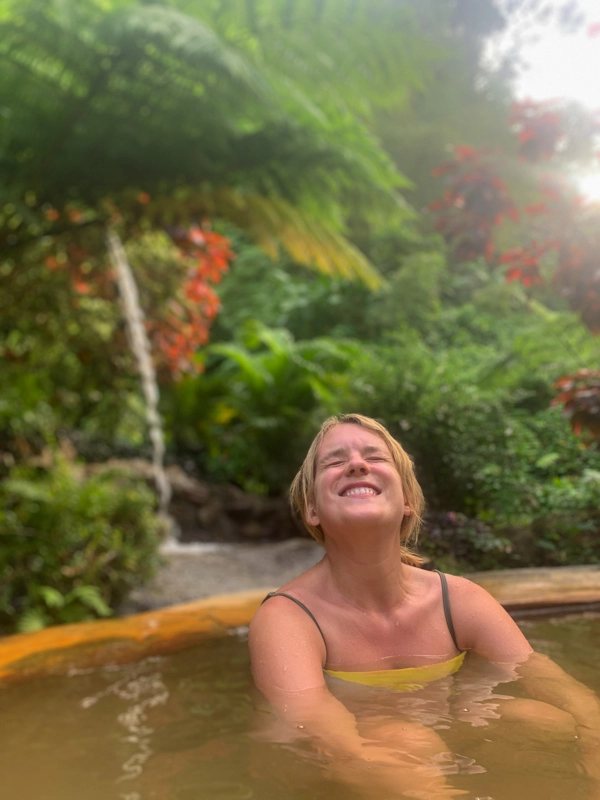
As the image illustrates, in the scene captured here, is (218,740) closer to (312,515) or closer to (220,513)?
(312,515)

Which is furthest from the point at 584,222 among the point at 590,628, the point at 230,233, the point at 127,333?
the point at 230,233

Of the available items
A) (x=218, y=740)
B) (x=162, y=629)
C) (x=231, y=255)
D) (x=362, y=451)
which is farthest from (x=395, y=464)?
(x=231, y=255)

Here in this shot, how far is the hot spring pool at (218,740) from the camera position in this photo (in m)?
1.31

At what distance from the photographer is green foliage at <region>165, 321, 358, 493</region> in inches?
246

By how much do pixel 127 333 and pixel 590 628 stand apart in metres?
4.96

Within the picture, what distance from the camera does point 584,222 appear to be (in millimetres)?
4008

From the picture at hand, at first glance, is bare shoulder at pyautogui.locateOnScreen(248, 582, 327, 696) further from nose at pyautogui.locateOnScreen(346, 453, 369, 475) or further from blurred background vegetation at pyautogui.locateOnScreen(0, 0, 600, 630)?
blurred background vegetation at pyautogui.locateOnScreen(0, 0, 600, 630)

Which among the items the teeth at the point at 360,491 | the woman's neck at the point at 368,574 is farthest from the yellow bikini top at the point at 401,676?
the teeth at the point at 360,491

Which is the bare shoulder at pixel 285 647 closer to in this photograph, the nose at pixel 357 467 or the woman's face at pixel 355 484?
the woman's face at pixel 355 484

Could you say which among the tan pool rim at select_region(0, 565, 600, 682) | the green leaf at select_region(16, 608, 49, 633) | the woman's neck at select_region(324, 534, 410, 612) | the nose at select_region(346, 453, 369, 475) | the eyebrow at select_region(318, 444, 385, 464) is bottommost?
the green leaf at select_region(16, 608, 49, 633)

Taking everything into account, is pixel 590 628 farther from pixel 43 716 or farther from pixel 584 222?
pixel 584 222

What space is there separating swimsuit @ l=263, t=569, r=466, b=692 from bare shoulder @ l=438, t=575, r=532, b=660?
0.02m

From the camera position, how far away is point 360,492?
1.62m

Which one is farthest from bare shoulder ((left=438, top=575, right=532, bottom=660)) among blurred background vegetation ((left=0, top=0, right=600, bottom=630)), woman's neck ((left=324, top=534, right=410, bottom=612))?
blurred background vegetation ((left=0, top=0, right=600, bottom=630))
